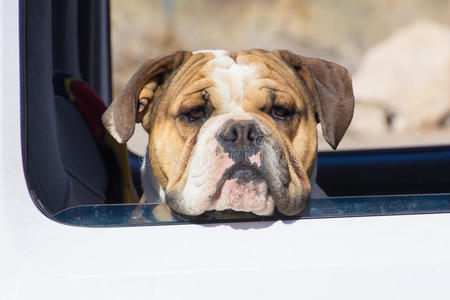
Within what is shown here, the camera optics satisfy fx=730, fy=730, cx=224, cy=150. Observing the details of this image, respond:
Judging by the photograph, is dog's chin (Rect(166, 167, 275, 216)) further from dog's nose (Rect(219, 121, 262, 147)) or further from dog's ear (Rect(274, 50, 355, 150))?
dog's ear (Rect(274, 50, 355, 150))

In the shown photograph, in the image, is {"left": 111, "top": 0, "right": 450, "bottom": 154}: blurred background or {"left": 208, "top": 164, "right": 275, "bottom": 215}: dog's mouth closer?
{"left": 208, "top": 164, "right": 275, "bottom": 215}: dog's mouth

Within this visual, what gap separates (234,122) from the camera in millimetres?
1949

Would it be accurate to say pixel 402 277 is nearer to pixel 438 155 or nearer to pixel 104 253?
pixel 104 253

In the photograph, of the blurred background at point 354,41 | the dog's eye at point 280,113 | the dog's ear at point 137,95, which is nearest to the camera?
the dog's ear at point 137,95

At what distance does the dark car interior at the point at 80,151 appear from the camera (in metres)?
1.73

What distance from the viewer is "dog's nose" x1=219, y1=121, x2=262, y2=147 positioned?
1.90 meters

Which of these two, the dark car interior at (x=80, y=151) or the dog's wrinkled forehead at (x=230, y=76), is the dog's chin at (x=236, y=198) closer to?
the dark car interior at (x=80, y=151)

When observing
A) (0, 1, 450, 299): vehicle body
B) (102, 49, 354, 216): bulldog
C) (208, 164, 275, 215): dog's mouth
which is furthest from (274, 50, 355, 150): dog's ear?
(0, 1, 450, 299): vehicle body

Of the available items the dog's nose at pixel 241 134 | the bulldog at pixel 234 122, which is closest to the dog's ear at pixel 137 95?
the bulldog at pixel 234 122

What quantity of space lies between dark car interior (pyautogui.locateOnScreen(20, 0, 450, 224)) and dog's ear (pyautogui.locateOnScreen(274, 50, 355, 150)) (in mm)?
535

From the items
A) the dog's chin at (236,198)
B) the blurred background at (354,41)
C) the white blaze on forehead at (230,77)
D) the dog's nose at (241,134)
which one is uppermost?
the white blaze on forehead at (230,77)

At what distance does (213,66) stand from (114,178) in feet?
3.19

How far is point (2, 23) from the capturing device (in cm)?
162

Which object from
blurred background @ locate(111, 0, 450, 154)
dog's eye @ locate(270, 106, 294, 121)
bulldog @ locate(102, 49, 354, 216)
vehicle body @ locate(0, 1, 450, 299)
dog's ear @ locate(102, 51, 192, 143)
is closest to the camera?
vehicle body @ locate(0, 1, 450, 299)
